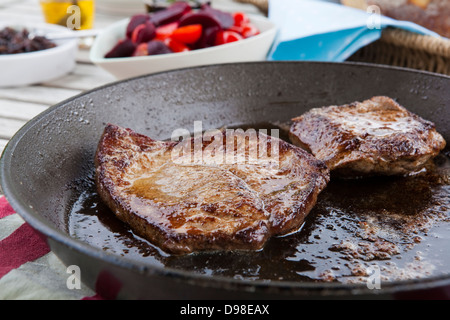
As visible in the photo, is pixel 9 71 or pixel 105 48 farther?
pixel 105 48

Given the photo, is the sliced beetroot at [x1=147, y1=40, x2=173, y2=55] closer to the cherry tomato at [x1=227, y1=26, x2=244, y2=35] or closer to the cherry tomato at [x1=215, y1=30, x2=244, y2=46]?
the cherry tomato at [x1=215, y1=30, x2=244, y2=46]

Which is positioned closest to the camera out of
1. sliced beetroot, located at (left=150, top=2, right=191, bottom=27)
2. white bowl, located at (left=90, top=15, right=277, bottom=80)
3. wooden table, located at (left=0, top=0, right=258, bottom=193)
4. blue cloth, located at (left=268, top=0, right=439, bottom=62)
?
wooden table, located at (left=0, top=0, right=258, bottom=193)

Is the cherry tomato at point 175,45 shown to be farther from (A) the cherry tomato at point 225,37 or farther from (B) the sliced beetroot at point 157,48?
(A) the cherry tomato at point 225,37

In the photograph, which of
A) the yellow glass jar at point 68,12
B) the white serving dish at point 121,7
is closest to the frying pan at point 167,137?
the yellow glass jar at point 68,12

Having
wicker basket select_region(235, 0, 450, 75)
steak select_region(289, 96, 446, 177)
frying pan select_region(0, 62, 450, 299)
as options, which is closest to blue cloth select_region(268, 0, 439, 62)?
wicker basket select_region(235, 0, 450, 75)
